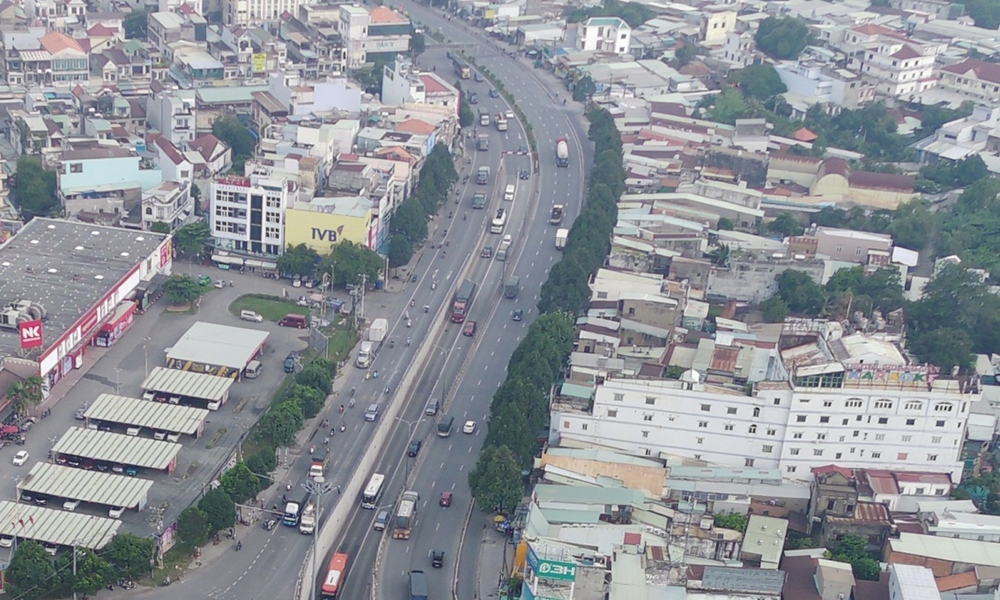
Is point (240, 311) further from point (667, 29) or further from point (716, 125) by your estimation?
point (667, 29)

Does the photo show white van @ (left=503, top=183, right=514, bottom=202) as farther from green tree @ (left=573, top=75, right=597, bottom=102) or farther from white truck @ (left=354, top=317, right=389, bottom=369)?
white truck @ (left=354, top=317, right=389, bottom=369)

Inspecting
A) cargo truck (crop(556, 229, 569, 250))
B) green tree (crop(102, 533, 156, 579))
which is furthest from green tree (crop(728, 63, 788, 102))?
green tree (crop(102, 533, 156, 579))

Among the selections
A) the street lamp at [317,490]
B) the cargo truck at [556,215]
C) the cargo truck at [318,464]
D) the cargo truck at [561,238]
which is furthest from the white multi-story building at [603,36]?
the street lamp at [317,490]

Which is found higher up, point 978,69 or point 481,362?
point 978,69

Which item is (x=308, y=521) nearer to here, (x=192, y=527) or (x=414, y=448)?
(x=192, y=527)

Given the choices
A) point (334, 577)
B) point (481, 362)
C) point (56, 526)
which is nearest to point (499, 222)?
point (481, 362)

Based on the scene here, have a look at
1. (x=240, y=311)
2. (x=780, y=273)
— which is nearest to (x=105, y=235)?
(x=240, y=311)
